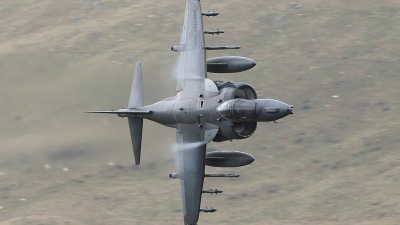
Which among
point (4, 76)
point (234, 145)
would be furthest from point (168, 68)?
point (4, 76)

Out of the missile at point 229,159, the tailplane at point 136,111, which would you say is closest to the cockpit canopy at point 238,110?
the missile at point 229,159

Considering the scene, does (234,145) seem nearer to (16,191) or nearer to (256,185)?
(256,185)

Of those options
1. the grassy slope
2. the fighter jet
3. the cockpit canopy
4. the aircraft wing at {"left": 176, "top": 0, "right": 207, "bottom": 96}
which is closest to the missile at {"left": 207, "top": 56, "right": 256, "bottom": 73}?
the fighter jet

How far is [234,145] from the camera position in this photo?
65.9 m

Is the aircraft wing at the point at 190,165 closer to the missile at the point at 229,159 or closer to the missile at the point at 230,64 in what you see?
the missile at the point at 229,159

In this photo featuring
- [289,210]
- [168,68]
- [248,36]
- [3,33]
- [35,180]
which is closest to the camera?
[289,210]

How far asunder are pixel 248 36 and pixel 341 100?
950 centimetres

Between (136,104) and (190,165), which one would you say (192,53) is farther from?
(190,165)

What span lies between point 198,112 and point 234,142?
29741 mm

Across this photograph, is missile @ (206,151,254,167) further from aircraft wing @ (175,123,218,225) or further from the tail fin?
the tail fin

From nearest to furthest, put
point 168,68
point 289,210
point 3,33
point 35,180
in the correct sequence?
point 289,210 → point 35,180 → point 168,68 → point 3,33

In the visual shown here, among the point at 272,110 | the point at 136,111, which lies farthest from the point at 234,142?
the point at 272,110

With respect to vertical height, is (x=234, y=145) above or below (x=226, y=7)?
below

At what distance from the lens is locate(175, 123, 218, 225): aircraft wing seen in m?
38.1
